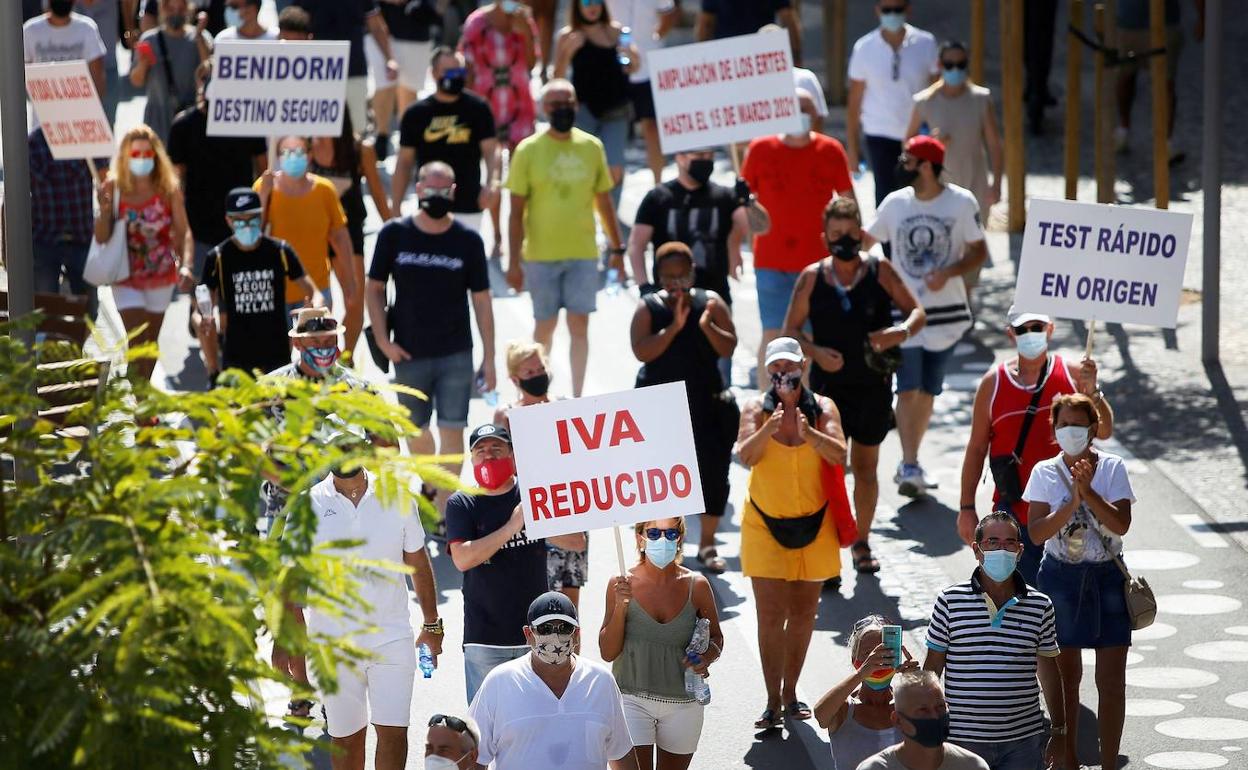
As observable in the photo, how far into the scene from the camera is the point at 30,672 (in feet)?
15.2

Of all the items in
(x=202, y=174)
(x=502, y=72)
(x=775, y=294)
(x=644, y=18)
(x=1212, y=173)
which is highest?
(x=644, y=18)

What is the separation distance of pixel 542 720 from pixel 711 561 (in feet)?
13.1

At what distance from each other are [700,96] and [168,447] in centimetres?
978

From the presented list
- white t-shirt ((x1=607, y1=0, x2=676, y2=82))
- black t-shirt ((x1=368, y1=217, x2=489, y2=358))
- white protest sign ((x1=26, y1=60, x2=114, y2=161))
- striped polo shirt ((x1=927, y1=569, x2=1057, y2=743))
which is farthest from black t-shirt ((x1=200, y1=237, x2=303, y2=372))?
white t-shirt ((x1=607, y1=0, x2=676, y2=82))

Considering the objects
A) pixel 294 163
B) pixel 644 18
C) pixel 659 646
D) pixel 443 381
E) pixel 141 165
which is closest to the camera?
pixel 659 646

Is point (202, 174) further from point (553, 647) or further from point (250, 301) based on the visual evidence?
point (553, 647)

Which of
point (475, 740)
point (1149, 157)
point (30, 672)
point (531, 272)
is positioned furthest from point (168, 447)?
point (1149, 157)

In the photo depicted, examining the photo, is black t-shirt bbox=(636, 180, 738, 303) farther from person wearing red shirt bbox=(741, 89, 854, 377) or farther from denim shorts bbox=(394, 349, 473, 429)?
denim shorts bbox=(394, 349, 473, 429)

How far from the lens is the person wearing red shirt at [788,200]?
44.3 ft

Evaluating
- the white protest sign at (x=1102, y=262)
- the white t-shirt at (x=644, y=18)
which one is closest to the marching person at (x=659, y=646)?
the white protest sign at (x=1102, y=262)

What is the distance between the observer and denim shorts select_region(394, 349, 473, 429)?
1189 cm

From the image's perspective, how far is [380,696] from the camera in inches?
333

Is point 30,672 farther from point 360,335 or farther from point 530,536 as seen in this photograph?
point 360,335

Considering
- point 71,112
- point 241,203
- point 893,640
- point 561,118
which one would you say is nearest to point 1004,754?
point 893,640
